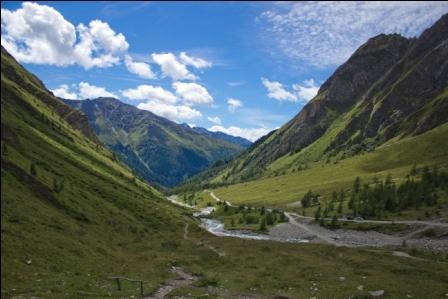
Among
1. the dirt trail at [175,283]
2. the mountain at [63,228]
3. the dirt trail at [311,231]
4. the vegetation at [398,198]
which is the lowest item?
the dirt trail at [311,231]

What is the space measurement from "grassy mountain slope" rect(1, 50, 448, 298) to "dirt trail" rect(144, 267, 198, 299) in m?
1.25

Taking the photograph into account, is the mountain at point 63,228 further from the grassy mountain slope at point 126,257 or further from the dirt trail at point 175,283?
the dirt trail at point 175,283

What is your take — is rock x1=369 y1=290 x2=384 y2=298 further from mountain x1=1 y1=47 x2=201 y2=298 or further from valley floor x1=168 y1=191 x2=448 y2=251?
valley floor x1=168 y1=191 x2=448 y2=251

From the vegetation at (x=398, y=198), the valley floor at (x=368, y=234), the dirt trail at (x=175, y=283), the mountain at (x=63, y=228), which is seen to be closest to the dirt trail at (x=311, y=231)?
the valley floor at (x=368, y=234)

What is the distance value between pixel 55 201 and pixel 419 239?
93.5m

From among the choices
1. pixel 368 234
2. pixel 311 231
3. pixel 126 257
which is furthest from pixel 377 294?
pixel 311 231

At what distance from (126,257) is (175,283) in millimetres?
17310

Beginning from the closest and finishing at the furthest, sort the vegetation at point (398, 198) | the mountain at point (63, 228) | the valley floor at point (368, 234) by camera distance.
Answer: the mountain at point (63, 228), the valley floor at point (368, 234), the vegetation at point (398, 198)

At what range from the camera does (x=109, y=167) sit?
18750cm

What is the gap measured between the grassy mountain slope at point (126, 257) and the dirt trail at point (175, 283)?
1253mm

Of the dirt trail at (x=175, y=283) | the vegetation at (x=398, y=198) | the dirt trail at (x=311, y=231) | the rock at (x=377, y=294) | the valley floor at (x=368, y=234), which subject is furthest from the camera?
the vegetation at (x=398, y=198)

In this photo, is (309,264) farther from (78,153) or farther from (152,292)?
(78,153)

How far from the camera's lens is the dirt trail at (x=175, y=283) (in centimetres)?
5259

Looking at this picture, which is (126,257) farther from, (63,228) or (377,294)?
(377,294)
